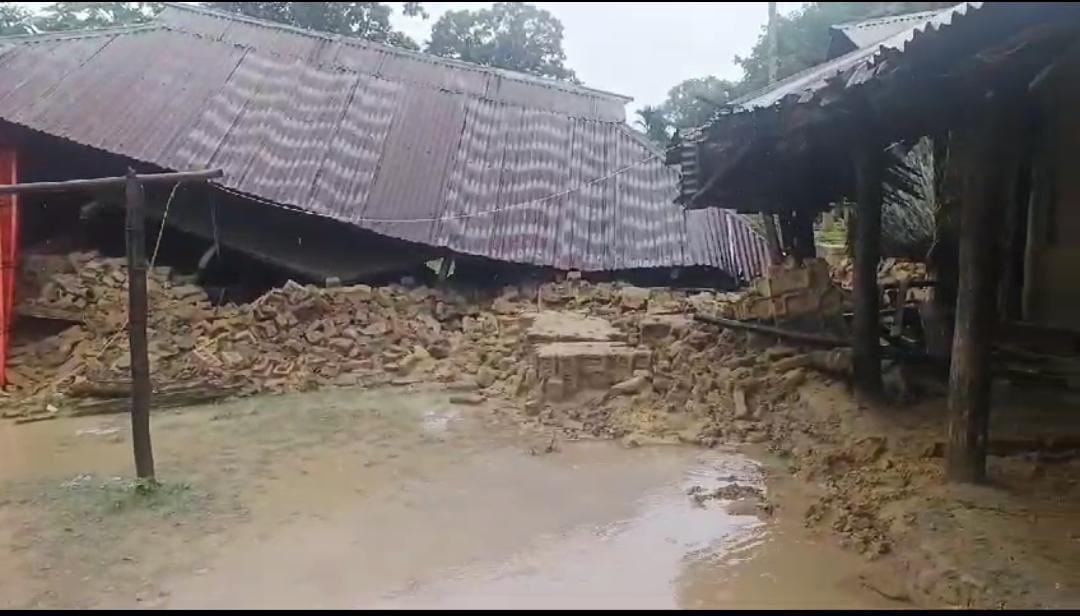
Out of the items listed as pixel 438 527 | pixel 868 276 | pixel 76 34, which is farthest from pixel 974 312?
pixel 76 34

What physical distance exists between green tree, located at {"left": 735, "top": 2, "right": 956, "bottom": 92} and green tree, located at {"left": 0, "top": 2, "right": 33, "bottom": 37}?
1412 cm

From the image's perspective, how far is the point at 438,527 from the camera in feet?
17.5

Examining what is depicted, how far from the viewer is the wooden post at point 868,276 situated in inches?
279

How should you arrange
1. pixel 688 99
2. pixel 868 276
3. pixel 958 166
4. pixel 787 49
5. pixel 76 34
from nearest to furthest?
pixel 958 166 < pixel 868 276 < pixel 76 34 < pixel 787 49 < pixel 688 99

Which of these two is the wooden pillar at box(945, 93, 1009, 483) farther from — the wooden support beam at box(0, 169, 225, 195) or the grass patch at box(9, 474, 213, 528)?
the wooden support beam at box(0, 169, 225, 195)

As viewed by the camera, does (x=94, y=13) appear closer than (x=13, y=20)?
No

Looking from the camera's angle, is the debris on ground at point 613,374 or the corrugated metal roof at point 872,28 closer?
the debris on ground at point 613,374

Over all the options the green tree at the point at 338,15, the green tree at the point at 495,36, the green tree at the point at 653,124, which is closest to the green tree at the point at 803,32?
Answer: the green tree at the point at 653,124

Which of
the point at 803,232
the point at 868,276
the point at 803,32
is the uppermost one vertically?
the point at 803,32

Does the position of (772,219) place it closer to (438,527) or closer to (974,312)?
(974,312)

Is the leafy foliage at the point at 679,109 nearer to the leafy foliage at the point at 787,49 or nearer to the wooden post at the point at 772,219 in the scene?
the leafy foliage at the point at 787,49

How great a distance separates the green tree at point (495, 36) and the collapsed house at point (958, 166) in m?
12.3

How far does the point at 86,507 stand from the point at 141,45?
10223 mm

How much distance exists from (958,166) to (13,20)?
55.6ft
